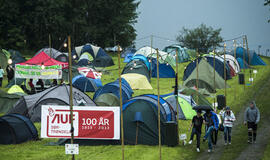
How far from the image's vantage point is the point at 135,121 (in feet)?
53.3

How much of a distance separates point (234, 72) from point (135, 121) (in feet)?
89.2

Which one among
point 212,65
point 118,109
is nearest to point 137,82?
point 212,65

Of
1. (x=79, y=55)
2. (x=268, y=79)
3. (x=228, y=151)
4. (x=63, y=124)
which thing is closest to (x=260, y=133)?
(x=228, y=151)

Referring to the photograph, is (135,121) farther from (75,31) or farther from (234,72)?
(75,31)

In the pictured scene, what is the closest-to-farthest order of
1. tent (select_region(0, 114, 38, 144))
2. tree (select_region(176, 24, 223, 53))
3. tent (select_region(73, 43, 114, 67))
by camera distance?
tent (select_region(0, 114, 38, 144)) < tent (select_region(73, 43, 114, 67)) < tree (select_region(176, 24, 223, 53))

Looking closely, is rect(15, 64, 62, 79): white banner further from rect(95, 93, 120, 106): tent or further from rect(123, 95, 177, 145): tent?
rect(123, 95, 177, 145): tent

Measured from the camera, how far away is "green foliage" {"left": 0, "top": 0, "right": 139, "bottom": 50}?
6066 cm

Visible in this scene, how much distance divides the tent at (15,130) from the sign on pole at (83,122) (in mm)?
1661

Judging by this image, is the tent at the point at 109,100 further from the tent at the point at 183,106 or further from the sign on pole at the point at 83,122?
the sign on pole at the point at 83,122

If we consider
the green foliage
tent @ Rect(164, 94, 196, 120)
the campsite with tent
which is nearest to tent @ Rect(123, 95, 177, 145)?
the campsite with tent

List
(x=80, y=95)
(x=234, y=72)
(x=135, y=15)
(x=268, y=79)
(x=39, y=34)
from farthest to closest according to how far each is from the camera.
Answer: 1. (x=135, y=15)
2. (x=39, y=34)
3. (x=234, y=72)
4. (x=268, y=79)
5. (x=80, y=95)

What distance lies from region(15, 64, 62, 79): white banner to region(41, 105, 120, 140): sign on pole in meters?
10.1

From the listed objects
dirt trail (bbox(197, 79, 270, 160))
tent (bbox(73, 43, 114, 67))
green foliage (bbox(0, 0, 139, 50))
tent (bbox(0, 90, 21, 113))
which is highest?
green foliage (bbox(0, 0, 139, 50))

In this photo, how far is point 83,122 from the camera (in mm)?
15305
